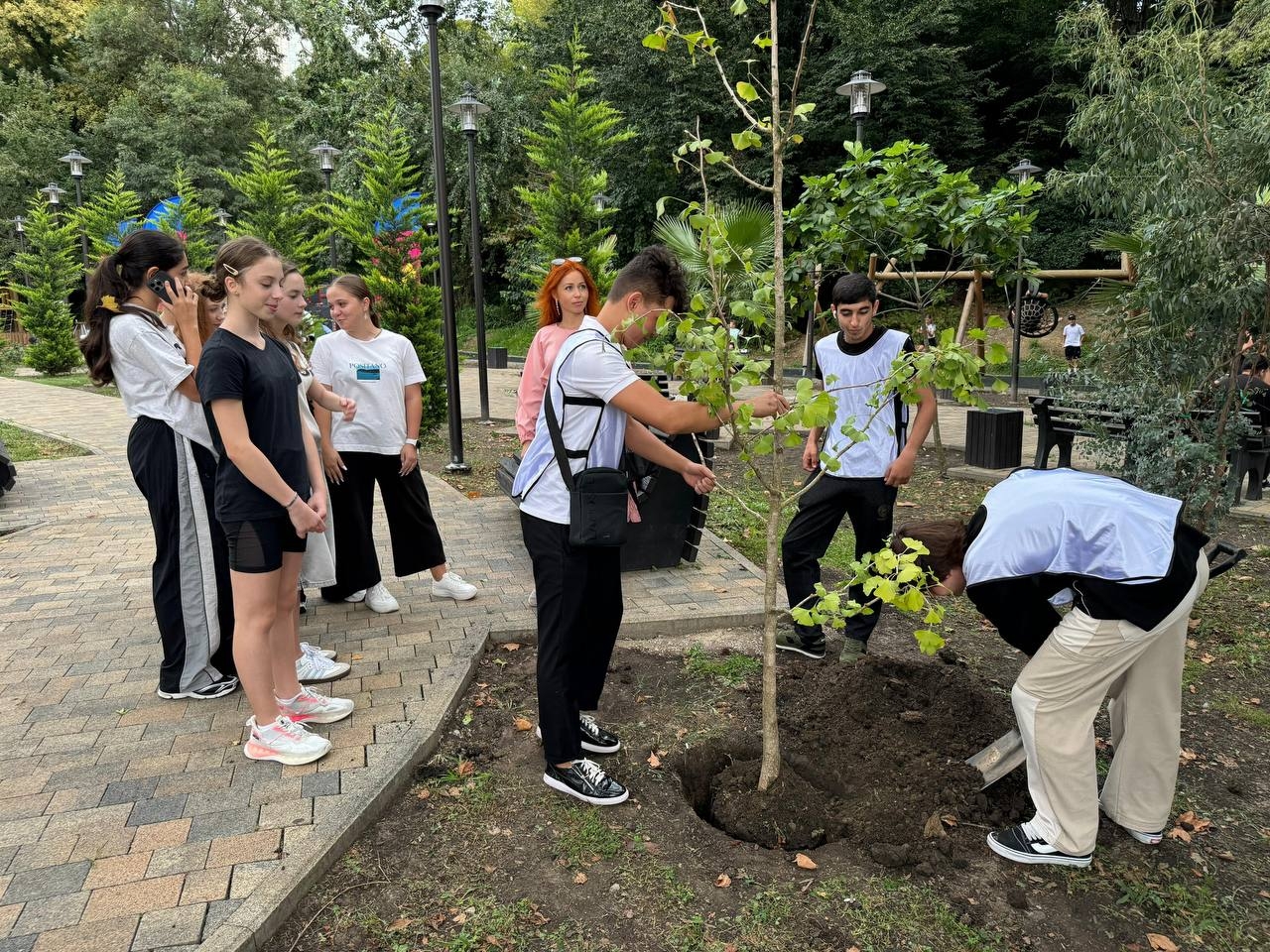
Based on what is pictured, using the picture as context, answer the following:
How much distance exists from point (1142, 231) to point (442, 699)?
530 cm

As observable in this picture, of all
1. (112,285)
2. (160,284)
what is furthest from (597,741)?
(112,285)

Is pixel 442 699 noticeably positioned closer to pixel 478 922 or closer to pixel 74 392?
pixel 478 922

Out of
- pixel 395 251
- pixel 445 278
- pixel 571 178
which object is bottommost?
pixel 445 278

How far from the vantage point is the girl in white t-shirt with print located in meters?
4.66

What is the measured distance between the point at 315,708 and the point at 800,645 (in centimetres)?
227

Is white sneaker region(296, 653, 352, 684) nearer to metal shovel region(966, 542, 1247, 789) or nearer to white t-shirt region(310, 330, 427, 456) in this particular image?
white t-shirt region(310, 330, 427, 456)

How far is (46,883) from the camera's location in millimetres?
2502

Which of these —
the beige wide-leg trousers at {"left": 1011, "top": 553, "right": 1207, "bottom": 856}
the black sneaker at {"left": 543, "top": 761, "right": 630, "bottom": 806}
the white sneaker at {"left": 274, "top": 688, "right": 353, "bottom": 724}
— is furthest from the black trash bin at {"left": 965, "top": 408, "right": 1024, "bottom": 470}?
the white sneaker at {"left": 274, "top": 688, "right": 353, "bottom": 724}

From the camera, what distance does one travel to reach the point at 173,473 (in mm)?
3566

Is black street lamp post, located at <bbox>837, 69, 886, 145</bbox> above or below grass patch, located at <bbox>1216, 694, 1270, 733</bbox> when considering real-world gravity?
above

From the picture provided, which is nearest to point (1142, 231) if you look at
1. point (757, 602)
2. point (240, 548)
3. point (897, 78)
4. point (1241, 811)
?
point (757, 602)

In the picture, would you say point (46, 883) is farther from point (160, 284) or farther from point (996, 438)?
point (996, 438)

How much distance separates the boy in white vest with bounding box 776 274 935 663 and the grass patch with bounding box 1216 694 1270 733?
1.55 m

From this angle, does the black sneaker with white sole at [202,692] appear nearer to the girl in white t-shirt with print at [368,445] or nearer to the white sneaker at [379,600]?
the girl in white t-shirt with print at [368,445]
